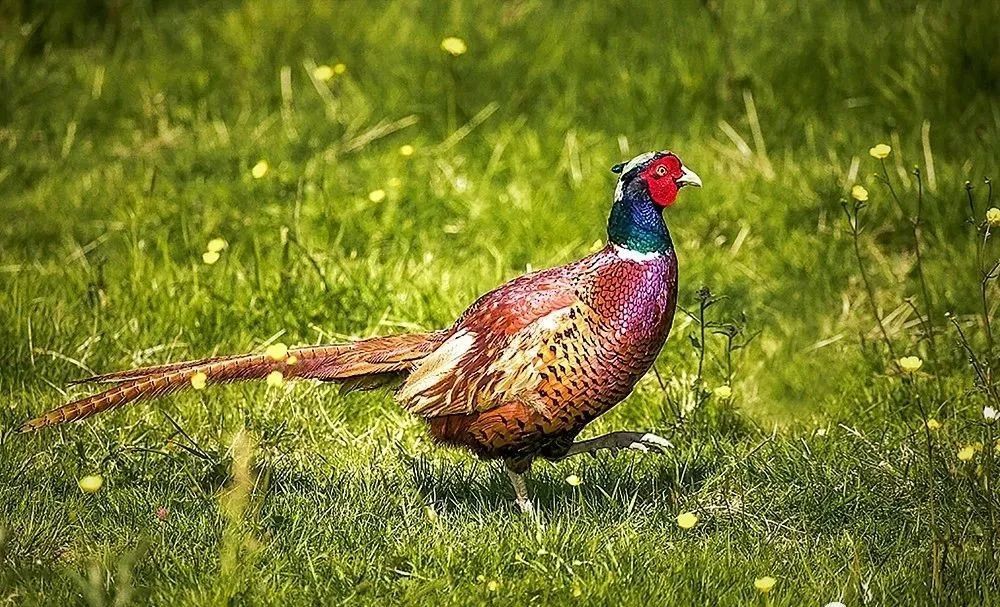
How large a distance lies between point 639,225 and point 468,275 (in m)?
1.80

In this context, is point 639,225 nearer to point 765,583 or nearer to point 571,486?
point 571,486

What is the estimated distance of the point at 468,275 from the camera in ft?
18.0

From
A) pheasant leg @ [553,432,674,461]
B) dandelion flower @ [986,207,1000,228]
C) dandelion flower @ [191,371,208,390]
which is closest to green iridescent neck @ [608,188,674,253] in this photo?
pheasant leg @ [553,432,674,461]

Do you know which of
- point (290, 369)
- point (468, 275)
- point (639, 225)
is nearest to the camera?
point (639, 225)

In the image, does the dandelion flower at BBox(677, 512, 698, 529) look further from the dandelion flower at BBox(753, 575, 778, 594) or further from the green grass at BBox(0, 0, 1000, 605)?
the dandelion flower at BBox(753, 575, 778, 594)

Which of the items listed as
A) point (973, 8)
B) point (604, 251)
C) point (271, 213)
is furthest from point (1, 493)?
point (973, 8)

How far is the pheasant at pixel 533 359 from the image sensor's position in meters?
3.63

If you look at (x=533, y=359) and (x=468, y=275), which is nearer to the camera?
(x=533, y=359)

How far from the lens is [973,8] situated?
21.2 ft

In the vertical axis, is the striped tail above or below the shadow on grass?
above

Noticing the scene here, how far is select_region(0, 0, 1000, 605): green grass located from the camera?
3.49 meters

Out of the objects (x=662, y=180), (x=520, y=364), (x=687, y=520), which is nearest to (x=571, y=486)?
(x=520, y=364)

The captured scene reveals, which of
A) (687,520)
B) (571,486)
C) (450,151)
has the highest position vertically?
(687,520)

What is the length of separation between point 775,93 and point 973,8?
936mm
